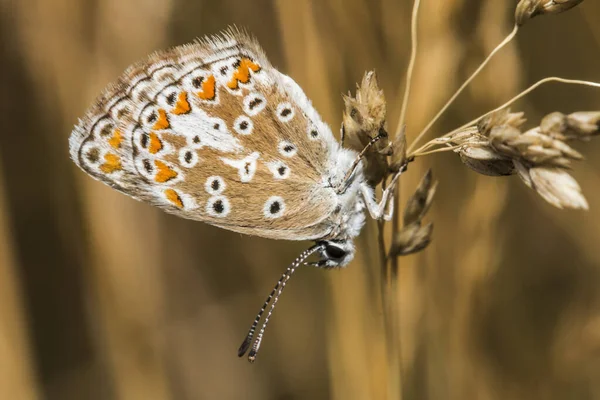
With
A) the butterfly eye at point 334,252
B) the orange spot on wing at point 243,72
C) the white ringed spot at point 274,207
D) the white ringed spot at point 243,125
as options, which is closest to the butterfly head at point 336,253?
the butterfly eye at point 334,252

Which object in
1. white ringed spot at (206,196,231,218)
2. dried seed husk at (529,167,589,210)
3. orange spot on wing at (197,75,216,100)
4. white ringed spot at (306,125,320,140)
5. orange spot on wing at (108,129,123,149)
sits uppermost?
orange spot on wing at (197,75,216,100)

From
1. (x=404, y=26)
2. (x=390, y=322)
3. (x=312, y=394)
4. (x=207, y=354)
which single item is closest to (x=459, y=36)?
(x=404, y=26)

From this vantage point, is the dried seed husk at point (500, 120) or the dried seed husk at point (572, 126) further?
the dried seed husk at point (500, 120)

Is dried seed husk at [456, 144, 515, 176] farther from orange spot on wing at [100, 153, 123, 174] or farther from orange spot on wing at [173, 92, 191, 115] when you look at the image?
orange spot on wing at [100, 153, 123, 174]

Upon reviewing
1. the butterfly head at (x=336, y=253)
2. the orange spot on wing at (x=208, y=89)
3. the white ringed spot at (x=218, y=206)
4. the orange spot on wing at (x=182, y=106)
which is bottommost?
the butterfly head at (x=336, y=253)

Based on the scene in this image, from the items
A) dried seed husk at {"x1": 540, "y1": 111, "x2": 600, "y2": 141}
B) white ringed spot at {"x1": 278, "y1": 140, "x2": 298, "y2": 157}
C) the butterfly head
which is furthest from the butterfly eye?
dried seed husk at {"x1": 540, "y1": 111, "x2": 600, "y2": 141}

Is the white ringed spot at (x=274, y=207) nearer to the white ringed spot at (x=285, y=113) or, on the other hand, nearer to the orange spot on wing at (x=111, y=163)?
the white ringed spot at (x=285, y=113)
